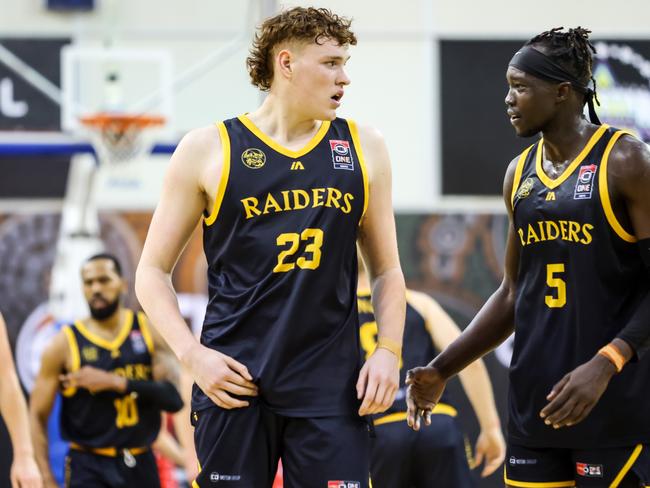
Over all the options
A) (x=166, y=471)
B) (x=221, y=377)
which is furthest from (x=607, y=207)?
(x=166, y=471)

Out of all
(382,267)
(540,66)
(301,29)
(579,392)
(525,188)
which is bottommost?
(579,392)

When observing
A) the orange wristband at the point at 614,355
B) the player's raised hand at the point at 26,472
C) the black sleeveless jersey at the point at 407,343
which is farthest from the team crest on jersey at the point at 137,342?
the orange wristband at the point at 614,355

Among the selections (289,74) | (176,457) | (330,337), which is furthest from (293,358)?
(176,457)

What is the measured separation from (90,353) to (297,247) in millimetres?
4879

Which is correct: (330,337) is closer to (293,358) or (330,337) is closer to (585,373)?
(293,358)

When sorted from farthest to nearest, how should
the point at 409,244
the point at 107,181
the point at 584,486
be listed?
the point at 107,181, the point at 409,244, the point at 584,486

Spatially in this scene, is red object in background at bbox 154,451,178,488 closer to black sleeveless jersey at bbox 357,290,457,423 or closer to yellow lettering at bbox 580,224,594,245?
black sleeveless jersey at bbox 357,290,457,423

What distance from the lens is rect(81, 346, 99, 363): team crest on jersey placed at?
865 cm

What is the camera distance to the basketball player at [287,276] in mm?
4070

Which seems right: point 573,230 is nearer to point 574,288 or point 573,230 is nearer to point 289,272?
point 574,288

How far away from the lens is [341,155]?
4.24m

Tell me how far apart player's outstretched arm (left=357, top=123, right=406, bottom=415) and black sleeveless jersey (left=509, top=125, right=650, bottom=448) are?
594 mm

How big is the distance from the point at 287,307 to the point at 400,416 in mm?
3258

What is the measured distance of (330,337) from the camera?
4.14m
